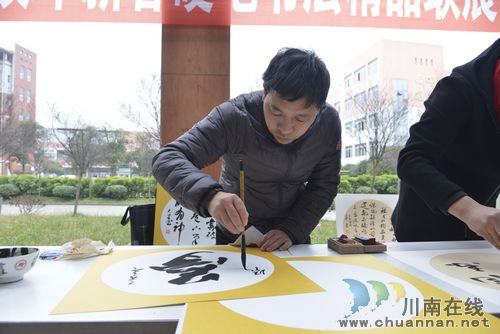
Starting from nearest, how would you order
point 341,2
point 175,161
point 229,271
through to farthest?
1. point 229,271
2. point 175,161
3. point 341,2

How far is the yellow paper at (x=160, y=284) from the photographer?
606mm

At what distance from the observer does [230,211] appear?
825mm

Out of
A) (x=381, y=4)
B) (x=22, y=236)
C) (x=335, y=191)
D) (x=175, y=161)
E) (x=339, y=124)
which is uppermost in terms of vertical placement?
(x=381, y=4)

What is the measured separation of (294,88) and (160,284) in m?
0.61

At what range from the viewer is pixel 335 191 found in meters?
1.26

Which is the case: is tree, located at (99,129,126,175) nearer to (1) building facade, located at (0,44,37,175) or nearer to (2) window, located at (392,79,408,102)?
(1) building facade, located at (0,44,37,175)

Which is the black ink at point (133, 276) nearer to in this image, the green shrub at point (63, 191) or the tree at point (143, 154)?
the tree at point (143, 154)

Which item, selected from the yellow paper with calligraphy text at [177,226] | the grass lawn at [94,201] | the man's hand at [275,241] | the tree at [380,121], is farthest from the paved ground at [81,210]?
the tree at [380,121]

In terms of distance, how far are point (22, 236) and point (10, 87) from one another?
3.49 ft

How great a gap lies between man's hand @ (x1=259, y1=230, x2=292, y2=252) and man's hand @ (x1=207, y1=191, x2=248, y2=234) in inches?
7.8

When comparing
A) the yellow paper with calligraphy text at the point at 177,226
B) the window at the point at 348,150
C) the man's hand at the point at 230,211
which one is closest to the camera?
the man's hand at the point at 230,211

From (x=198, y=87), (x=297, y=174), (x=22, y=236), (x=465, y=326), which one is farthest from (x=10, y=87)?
(x=465, y=326)

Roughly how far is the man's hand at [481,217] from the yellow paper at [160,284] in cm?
48

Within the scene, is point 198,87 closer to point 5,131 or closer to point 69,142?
point 69,142
